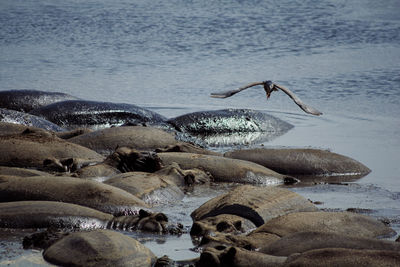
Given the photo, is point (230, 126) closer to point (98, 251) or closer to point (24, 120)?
point (24, 120)

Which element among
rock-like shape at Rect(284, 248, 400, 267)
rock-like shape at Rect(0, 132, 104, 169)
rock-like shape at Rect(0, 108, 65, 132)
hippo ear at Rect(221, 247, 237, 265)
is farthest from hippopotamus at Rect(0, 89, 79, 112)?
rock-like shape at Rect(284, 248, 400, 267)

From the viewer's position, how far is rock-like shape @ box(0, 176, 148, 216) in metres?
6.50

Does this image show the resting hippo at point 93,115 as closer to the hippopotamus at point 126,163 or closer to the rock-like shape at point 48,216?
the hippopotamus at point 126,163

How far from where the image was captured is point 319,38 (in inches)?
944

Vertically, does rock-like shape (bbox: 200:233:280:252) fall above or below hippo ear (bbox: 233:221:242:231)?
above

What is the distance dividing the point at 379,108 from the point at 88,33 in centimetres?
1331

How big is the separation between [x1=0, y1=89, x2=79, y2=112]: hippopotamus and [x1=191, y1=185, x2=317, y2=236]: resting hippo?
7092mm

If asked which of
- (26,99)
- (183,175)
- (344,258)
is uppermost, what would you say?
(344,258)

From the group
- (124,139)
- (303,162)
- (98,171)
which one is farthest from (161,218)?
(124,139)

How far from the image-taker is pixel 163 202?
7336 mm

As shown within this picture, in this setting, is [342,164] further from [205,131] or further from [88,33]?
[88,33]

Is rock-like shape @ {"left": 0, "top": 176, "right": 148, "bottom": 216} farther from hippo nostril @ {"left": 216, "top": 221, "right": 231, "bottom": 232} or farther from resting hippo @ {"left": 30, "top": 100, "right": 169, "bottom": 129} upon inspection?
resting hippo @ {"left": 30, "top": 100, "right": 169, "bottom": 129}

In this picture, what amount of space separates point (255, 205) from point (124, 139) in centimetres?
368

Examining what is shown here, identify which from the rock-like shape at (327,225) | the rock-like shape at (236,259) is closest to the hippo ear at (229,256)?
the rock-like shape at (236,259)
